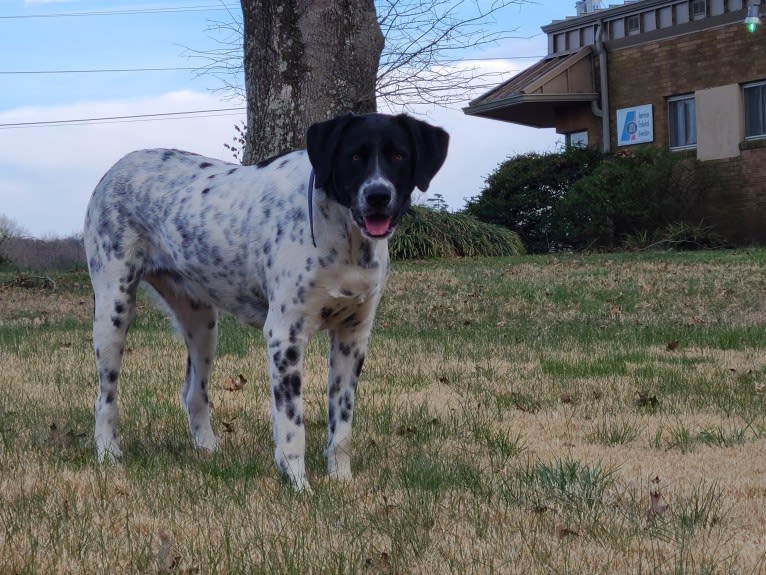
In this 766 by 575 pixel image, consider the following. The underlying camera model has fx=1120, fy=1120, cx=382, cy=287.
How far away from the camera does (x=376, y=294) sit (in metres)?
5.09

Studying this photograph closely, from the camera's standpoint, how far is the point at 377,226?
187 inches

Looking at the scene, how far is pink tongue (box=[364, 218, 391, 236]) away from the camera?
4727mm

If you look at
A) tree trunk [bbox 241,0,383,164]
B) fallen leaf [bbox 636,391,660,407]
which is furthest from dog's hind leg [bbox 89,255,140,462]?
tree trunk [bbox 241,0,383,164]

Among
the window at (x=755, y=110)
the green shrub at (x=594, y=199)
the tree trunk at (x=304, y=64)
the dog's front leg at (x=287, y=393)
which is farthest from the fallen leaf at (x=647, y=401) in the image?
the window at (x=755, y=110)

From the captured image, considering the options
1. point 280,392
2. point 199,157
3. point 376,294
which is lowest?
point 280,392

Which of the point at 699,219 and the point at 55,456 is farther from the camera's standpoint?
the point at 699,219

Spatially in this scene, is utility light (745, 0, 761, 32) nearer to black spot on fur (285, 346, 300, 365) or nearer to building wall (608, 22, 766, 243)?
building wall (608, 22, 766, 243)

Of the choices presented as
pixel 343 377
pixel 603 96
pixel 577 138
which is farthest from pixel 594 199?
pixel 343 377

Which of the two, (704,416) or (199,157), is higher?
(199,157)

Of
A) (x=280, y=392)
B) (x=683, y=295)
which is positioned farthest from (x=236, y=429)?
(x=683, y=295)

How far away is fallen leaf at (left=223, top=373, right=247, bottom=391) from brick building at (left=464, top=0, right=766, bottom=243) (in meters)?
20.2

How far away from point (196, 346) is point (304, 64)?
671 cm

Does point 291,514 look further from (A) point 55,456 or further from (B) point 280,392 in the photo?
(A) point 55,456

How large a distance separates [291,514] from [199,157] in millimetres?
2560
